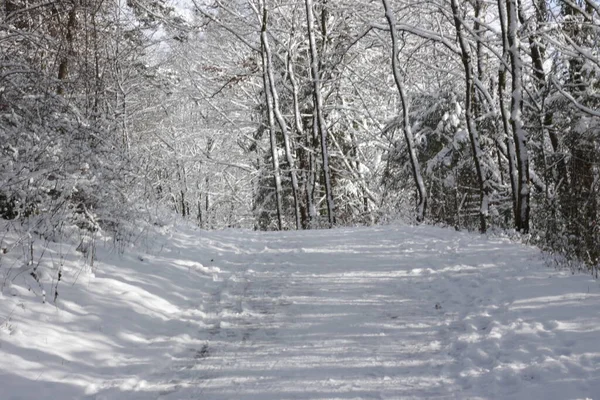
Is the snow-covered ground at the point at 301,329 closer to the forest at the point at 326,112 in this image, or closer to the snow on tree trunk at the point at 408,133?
the forest at the point at 326,112

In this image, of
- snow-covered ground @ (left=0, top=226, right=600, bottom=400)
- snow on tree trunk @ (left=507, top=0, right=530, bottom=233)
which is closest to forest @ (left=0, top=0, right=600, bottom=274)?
snow on tree trunk @ (left=507, top=0, right=530, bottom=233)

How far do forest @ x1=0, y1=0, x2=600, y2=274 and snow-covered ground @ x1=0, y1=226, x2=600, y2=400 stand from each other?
43.7 inches

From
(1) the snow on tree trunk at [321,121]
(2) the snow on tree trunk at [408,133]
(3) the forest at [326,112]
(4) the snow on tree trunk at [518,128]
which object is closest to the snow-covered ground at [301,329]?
(3) the forest at [326,112]

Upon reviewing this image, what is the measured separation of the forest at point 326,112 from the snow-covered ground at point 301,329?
1.11 metres

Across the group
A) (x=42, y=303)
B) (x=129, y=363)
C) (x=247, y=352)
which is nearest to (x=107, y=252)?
(x=42, y=303)

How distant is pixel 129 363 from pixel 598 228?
6.51m

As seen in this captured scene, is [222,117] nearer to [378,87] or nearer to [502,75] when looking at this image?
[378,87]

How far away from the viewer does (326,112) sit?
744 inches

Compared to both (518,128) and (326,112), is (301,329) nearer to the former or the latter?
(518,128)

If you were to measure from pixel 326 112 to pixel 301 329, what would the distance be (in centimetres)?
1486

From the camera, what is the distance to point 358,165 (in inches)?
820

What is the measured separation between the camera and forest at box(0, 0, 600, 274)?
20.8 feet

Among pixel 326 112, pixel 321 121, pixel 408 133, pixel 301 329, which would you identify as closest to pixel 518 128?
pixel 408 133

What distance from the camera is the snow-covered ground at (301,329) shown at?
3.63m
